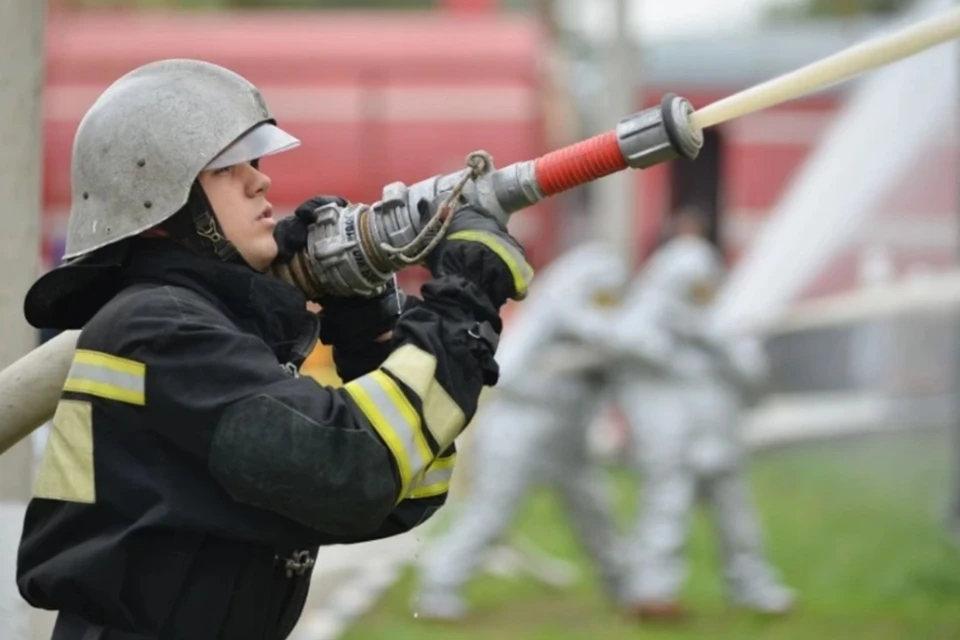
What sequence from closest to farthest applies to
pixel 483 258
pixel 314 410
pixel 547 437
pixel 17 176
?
1. pixel 314 410
2. pixel 483 258
3. pixel 17 176
4. pixel 547 437

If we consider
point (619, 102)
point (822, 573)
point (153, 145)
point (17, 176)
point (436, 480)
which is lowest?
point (822, 573)

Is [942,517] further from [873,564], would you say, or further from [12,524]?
[12,524]

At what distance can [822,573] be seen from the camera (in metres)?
10.4

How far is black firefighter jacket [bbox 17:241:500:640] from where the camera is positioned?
2650mm

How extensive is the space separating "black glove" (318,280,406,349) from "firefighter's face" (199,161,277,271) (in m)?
0.23

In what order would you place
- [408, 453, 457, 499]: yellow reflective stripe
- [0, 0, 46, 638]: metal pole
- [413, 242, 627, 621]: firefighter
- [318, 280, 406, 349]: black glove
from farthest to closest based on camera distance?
[413, 242, 627, 621]: firefighter < [0, 0, 46, 638]: metal pole < [318, 280, 406, 349]: black glove < [408, 453, 457, 499]: yellow reflective stripe

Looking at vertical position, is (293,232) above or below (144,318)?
above

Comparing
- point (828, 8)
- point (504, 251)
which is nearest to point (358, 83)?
point (504, 251)

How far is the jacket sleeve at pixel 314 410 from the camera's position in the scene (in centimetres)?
263

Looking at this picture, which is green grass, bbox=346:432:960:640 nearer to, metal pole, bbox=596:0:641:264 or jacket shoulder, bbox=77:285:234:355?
metal pole, bbox=596:0:641:264

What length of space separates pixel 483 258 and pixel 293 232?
0.35 metres

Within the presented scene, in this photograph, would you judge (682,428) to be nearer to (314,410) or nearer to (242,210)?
(242,210)

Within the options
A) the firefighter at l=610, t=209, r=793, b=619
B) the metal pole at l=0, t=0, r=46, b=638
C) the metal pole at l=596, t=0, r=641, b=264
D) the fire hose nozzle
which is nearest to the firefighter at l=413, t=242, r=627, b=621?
the firefighter at l=610, t=209, r=793, b=619

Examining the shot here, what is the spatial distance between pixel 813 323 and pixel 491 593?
12.7 ft
